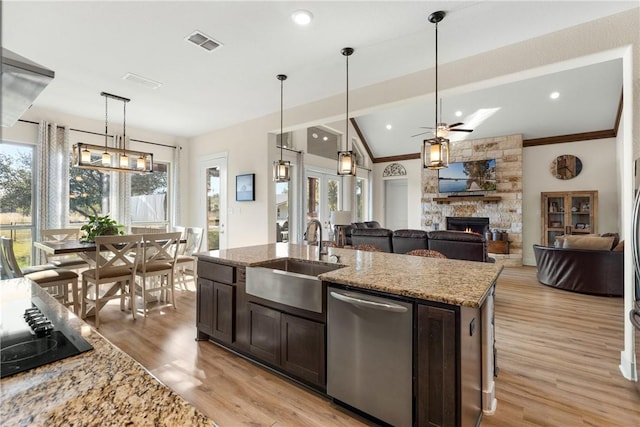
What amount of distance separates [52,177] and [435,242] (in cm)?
577

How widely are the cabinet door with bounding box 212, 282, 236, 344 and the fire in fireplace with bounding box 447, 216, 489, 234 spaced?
22.0 feet

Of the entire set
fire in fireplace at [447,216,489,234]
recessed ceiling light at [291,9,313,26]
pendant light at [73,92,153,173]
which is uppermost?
recessed ceiling light at [291,9,313,26]

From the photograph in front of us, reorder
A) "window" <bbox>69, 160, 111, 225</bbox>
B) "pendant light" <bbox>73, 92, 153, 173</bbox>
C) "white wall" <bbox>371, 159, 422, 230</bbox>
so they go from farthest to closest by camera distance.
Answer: "white wall" <bbox>371, 159, 422, 230</bbox> < "window" <bbox>69, 160, 111, 225</bbox> < "pendant light" <bbox>73, 92, 153, 173</bbox>

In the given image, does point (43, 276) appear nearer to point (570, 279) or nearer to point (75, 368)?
point (75, 368)

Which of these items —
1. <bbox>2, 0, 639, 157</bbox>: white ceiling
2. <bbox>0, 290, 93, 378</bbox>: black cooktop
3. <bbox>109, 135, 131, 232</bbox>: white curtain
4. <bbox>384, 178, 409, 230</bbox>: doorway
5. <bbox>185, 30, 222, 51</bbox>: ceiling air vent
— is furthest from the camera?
<bbox>384, 178, 409, 230</bbox>: doorway

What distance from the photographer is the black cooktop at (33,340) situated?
74 cm

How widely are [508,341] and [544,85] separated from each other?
17.9 feet

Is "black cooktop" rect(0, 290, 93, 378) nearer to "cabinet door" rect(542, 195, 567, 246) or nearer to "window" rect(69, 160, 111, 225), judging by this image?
"window" rect(69, 160, 111, 225)

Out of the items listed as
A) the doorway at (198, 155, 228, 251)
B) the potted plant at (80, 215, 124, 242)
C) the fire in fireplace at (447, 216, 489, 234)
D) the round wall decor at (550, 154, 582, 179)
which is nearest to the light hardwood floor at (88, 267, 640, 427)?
the potted plant at (80, 215, 124, 242)

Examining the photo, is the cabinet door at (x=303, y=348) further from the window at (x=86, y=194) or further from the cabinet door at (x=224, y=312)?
the window at (x=86, y=194)

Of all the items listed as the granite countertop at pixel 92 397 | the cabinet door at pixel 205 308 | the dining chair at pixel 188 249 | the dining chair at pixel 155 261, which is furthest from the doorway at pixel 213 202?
the granite countertop at pixel 92 397

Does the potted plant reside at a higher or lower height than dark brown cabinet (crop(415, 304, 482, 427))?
higher

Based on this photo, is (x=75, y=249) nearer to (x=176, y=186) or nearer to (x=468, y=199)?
(x=176, y=186)

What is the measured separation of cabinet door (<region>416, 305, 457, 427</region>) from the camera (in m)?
1.46
